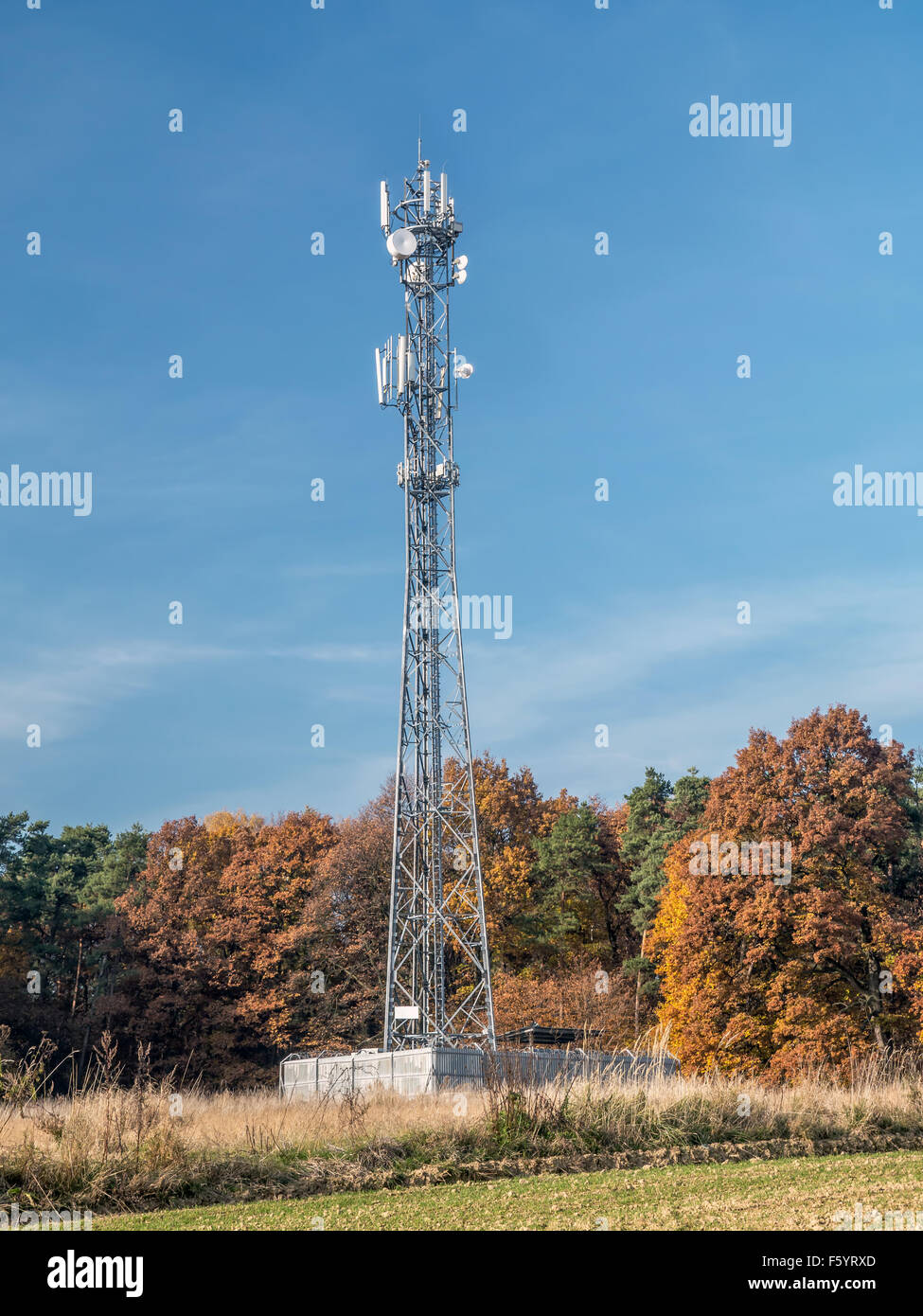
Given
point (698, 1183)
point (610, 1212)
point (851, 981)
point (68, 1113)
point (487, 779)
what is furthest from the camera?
point (487, 779)

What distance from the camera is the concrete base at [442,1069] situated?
1375 cm

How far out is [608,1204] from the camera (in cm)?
842

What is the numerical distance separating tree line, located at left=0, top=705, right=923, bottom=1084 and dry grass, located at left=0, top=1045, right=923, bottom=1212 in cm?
1657

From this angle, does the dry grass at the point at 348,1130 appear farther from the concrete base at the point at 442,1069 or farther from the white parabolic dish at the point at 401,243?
the white parabolic dish at the point at 401,243

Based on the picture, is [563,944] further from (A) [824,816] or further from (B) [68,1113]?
(B) [68,1113]

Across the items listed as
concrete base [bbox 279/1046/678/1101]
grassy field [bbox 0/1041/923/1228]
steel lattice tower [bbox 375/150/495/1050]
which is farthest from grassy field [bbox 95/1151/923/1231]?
steel lattice tower [bbox 375/150/495/1050]

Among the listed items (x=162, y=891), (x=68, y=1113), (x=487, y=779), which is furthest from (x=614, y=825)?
(x=68, y=1113)

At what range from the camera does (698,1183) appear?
9.62 metres

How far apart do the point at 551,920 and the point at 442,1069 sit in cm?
2231

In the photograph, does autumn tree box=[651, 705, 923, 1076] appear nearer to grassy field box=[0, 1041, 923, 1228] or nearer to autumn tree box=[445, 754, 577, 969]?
autumn tree box=[445, 754, 577, 969]

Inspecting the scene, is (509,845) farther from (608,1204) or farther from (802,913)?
(608,1204)

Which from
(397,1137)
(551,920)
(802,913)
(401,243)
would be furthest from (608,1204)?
(551,920)

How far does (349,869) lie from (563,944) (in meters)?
9.16
